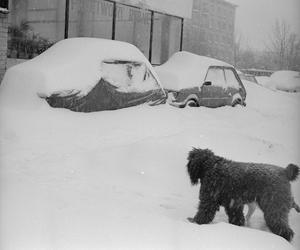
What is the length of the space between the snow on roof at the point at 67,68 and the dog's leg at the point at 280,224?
472cm

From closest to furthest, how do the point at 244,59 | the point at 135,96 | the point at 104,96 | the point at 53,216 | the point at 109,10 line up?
the point at 53,216
the point at 104,96
the point at 135,96
the point at 109,10
the point at 244,59

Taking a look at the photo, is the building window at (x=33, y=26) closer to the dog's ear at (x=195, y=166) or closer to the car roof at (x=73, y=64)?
the car roof at (x=73, y=64)

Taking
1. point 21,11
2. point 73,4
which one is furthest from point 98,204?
point 73,4

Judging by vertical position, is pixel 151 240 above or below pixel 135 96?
below

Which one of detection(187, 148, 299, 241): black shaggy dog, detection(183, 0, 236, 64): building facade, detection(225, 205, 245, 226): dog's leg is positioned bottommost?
detection(225, 205, 245, 226): dog's leg

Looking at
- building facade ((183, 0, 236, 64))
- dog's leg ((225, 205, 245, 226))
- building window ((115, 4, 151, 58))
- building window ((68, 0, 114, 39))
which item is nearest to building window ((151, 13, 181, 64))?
building window ((115, 4, 151, 58))

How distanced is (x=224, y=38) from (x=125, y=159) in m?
20.7

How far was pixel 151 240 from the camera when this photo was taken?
404 centimetres

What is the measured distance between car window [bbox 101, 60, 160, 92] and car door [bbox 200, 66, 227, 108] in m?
1.95

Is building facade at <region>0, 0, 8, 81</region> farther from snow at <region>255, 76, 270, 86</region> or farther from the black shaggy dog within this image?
snow at <region>255, 76, 270, 86</region>

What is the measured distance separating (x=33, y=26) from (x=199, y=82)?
5.60 meters

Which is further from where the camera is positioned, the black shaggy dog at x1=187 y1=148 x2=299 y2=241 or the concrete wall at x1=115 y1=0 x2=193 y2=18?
the concrete wall at x1=115 y1=0 x2=193 y2=18

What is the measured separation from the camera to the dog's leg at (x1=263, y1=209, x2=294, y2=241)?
15.3 feet

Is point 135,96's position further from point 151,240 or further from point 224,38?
point 224,38
